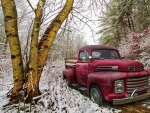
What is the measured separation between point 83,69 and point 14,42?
2756 millimetres

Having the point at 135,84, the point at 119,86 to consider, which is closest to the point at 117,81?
the point at 119,86

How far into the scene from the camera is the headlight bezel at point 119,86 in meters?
4.18

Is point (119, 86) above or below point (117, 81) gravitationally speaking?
below

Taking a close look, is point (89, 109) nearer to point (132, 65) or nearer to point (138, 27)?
point (132, 65)

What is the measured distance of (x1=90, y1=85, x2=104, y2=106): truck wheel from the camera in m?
4.48

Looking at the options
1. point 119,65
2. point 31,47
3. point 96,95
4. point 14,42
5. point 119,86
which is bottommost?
point 96,95

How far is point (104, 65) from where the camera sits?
5.00m

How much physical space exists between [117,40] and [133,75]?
1769 centimetres

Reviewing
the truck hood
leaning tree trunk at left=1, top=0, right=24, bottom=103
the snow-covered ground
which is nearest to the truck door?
the truck hood

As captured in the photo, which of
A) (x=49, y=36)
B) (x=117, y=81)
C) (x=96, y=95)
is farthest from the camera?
(x=96, y=95)

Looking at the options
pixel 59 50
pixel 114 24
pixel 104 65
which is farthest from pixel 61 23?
pixel 114 24

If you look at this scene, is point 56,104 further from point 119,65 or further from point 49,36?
point 119,65

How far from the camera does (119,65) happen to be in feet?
15.4

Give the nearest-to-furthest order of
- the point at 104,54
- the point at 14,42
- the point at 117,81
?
the point at 14,42
the point at 117,81
the point at 104,54
